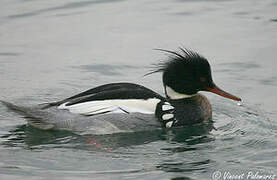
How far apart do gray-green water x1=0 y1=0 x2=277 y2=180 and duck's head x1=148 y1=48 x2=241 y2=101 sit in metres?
0.55

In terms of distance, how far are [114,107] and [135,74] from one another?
2.50 meters

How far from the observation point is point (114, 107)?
970 centimetres

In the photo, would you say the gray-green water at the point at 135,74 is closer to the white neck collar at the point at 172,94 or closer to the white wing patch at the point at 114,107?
→ the white wing patch at the point at 114,107

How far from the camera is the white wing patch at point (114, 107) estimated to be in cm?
966

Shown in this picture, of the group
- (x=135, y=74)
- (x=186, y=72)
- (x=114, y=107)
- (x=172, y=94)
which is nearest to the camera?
(x=114, y=107)

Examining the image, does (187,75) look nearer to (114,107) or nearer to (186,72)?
(186,72)

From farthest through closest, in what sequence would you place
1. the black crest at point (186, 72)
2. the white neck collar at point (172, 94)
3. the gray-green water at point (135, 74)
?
the white neck collar at point (172, 94)
the black crest at point (186, 72)
the gray-green water at point (135, 74)

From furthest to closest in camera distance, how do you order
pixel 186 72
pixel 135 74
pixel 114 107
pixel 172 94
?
1. pixel 135 74
2. pixel 172 94
3. pixel 186 72
4. pixel 114 107

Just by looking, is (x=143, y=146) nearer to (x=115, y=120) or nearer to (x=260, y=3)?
(x=115, y=120)

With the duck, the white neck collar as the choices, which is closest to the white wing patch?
the duck

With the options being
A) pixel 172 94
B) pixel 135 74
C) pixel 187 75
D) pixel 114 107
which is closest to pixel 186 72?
pixel 187 75

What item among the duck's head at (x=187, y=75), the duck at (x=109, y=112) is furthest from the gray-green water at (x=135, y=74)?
the duck's head at (x=187, y=75)

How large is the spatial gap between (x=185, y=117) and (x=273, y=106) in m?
1.43

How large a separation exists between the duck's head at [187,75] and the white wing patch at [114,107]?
543 mm
